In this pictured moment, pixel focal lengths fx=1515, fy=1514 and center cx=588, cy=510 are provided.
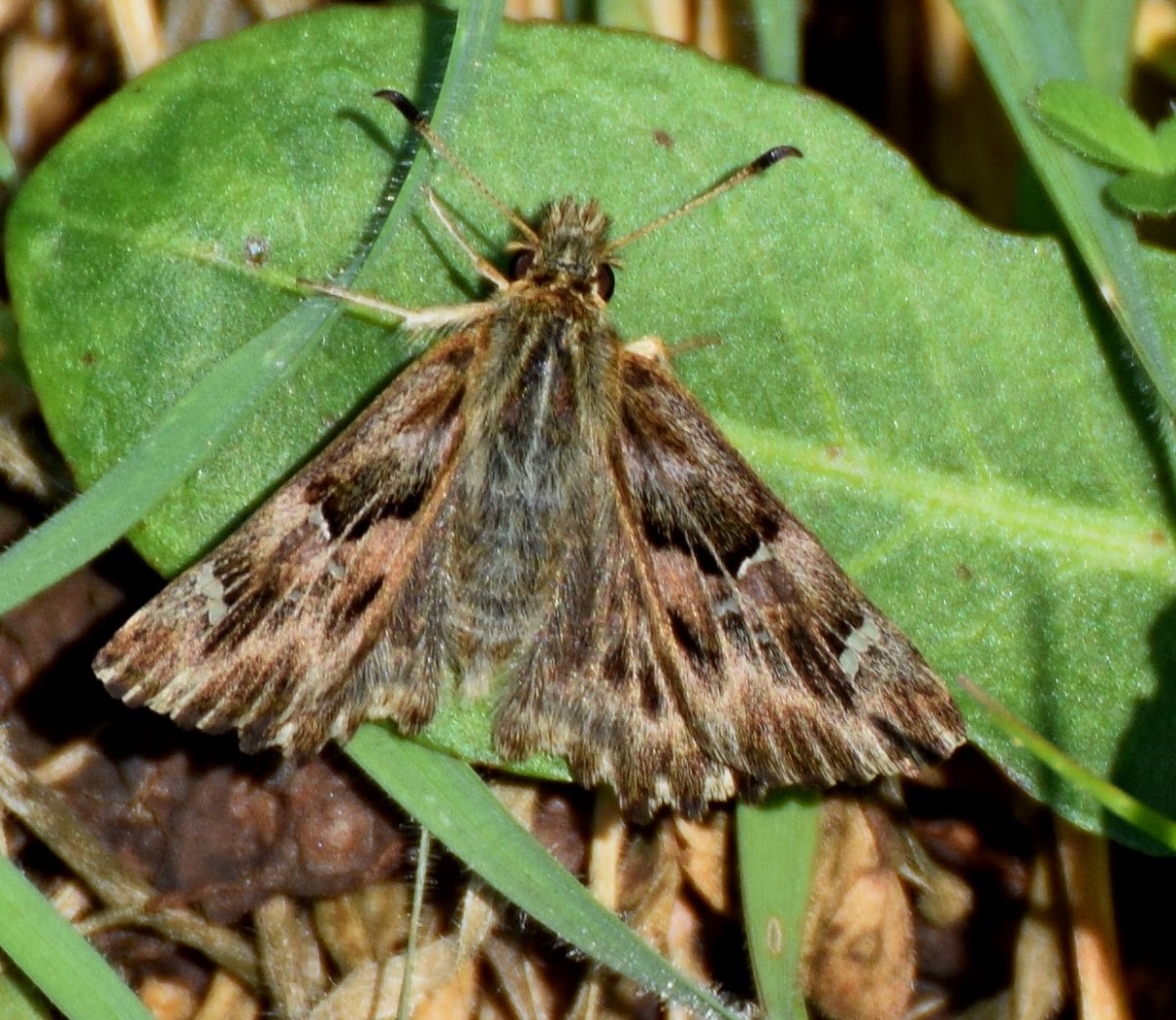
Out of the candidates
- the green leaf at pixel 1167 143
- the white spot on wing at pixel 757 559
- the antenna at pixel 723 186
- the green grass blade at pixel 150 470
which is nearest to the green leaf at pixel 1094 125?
the green leaf at pixel 1167 143

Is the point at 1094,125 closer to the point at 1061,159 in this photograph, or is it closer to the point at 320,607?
the point at 1061,159

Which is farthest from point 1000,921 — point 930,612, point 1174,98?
point 1174,98

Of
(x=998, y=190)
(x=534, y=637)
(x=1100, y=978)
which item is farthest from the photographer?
(x=998, y=190)

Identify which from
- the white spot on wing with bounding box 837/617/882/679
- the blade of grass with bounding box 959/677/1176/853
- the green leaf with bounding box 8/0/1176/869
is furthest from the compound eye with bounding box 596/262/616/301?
the blade of grass with bounding box 959/677/1176/853

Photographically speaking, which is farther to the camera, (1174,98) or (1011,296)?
(1174,98)

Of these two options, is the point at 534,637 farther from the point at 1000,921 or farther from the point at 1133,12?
the point at 1133,12

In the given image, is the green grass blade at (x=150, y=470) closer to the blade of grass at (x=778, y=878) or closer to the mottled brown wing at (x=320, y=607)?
the mottled brown wing at (x=320, y=607)
